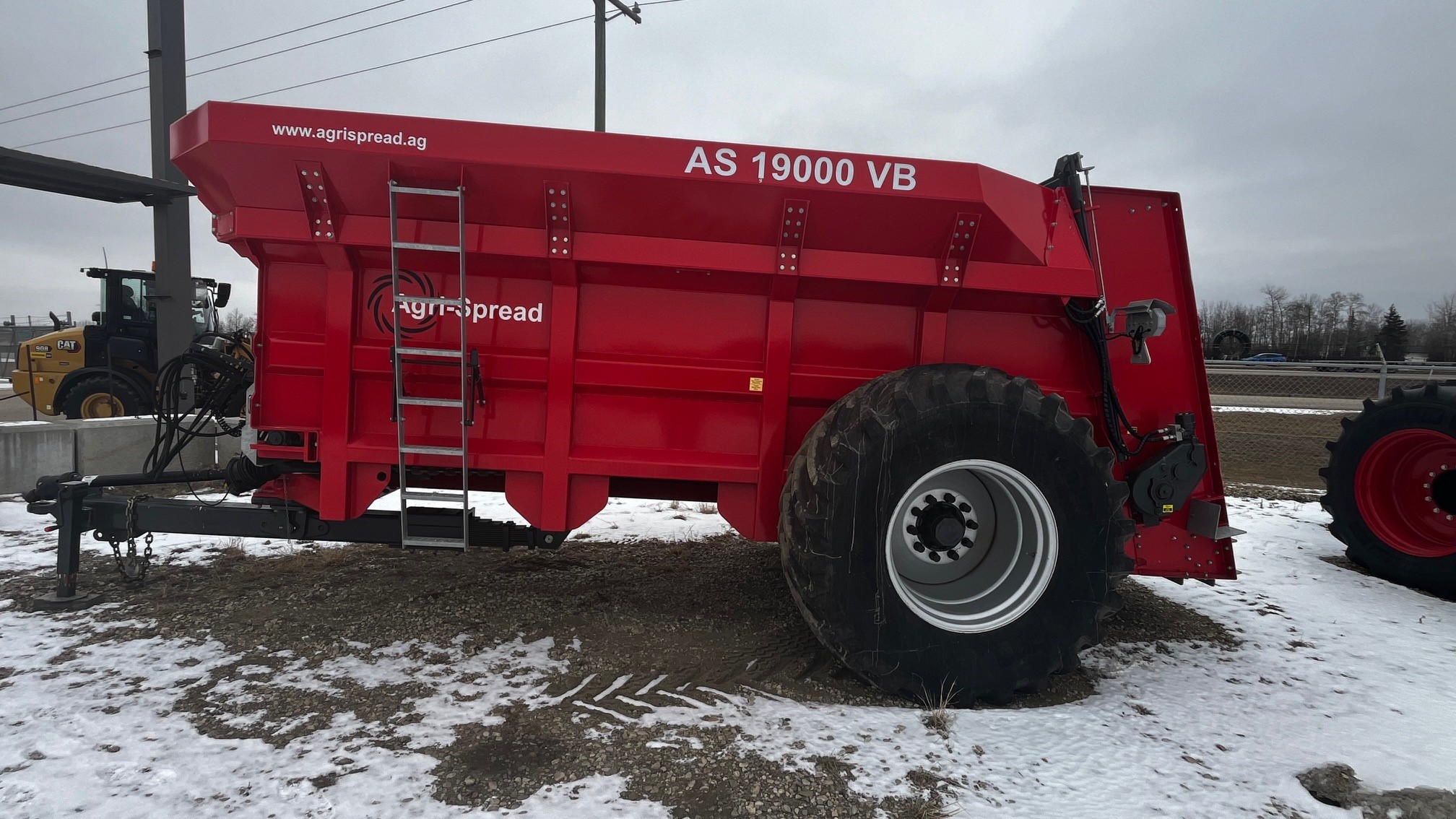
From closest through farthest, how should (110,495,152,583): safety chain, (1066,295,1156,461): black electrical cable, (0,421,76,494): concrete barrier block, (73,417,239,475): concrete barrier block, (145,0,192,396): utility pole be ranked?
(1066,295,1156,461): black electrical cable, (110,495,152,583): safety chain, (0,421,76,494): concrete barrier block, (73,417,239,475): concrete barrier block, (145,0,192,396): utility pole

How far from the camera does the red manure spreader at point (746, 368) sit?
3049mm

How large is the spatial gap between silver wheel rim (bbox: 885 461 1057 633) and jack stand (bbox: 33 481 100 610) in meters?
4.31

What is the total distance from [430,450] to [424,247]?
38.0 inches

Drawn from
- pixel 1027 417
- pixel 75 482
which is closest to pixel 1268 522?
pixel 1027 417

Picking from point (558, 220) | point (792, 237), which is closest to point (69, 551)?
point (558, 220)

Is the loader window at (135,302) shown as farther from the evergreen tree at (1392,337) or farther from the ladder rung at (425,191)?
the evergreen tree at (1392,337)

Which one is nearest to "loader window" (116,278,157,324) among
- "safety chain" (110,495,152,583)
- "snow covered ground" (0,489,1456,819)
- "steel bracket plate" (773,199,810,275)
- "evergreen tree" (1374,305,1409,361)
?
"safety chain" (110,495,152,583)

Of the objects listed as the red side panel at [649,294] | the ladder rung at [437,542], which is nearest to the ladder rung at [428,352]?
the red side panel at [649,294]

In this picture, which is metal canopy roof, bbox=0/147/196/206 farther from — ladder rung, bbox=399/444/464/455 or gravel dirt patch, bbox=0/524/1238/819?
ladder rung, bbox=399/444/464/455

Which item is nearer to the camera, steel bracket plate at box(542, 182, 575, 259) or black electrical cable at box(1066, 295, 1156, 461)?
steel bracket plate at box(542, 182, 575, 259)

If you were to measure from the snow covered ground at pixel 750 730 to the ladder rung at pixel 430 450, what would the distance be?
39.0 inches

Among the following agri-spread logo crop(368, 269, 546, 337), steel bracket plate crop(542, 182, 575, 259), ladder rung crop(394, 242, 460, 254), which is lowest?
agri-spread logo crop(368, 269, 546, 337)

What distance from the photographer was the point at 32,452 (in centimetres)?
633

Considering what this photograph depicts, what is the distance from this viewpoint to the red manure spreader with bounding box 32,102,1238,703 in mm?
3049
